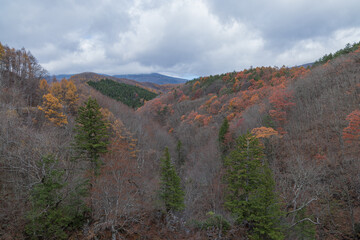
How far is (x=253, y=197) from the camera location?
14117mm

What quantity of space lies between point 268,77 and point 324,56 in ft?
72.4

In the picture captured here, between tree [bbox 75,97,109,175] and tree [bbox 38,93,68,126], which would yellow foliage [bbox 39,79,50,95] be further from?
tree [bbox 75,97,109,175]

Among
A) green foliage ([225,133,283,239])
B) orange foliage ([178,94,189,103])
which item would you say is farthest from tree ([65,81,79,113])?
orange foliage ([178,94,189,103])

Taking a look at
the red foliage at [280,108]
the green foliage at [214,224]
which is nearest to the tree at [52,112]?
the green foliage at [214,224]

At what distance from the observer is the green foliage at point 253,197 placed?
11758mm

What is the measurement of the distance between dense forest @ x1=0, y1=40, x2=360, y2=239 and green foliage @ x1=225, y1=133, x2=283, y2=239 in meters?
0.09

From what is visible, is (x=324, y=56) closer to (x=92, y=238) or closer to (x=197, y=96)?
(x=197, y=96)

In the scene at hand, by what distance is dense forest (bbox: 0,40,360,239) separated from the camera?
10.5 metres

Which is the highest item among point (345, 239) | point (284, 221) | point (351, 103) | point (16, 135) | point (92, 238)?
point (351, 103)

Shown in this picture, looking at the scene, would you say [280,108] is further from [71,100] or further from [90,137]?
[71,100]

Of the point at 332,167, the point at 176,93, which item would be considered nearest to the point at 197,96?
the point at 176,93

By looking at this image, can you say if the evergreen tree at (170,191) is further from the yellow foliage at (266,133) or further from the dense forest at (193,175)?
the yellow foliage at (266,133)

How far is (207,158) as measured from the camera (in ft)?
112

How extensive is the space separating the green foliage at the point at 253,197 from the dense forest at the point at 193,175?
0.30 feet
